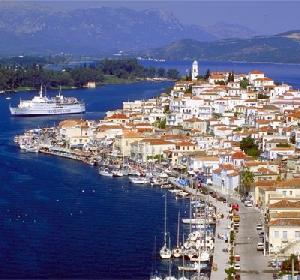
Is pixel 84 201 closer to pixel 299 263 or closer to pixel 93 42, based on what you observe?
pixel 299 263

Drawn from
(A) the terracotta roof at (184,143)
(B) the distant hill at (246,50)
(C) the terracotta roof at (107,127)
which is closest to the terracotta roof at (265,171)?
(A) the terracotta roof at (184,143)

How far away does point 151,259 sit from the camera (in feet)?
44.7

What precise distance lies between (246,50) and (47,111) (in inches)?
2835

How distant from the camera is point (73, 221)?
16.5 metres

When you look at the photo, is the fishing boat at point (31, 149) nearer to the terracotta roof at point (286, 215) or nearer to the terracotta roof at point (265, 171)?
the terracotta roof at point (265, 171)

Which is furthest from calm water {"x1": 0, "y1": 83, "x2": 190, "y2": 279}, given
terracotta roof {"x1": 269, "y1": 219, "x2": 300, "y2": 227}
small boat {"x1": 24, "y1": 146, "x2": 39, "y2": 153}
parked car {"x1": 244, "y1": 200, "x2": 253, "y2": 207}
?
terracotta roof {"x1": 269, "y1": 219, "x2": 300, "y2": 227}

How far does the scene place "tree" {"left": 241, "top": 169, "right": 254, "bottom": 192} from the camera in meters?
18.2

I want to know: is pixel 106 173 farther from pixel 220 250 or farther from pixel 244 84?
pixel 244 84

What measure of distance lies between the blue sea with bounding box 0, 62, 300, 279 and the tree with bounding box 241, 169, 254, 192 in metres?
1.14

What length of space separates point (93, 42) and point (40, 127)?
15602 centimetres

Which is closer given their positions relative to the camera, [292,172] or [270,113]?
[292,172]

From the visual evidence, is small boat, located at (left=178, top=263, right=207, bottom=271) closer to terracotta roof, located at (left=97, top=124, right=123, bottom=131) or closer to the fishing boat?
the fishing boat

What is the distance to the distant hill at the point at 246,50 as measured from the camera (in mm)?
101562

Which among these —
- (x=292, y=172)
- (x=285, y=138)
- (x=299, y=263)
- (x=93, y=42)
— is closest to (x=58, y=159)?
(x=285, y=138)
